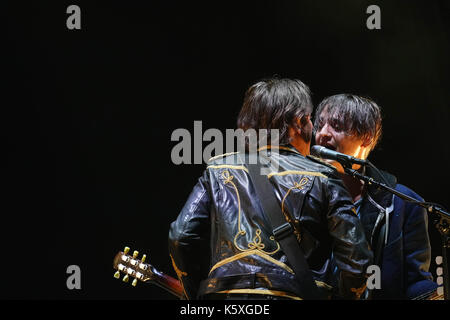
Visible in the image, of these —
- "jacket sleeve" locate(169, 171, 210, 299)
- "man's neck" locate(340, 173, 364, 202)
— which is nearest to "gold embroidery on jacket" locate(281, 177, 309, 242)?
"jacket sleeve" locate(169, 171, 210, 299)

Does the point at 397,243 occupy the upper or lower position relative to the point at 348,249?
lower

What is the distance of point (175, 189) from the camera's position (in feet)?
12.6

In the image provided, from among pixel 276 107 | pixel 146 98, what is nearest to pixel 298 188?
pixel 276 107

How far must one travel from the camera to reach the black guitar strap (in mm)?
1698

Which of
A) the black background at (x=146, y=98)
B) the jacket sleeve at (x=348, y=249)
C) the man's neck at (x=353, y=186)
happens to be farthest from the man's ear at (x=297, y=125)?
the black background at (x=146, y=98)

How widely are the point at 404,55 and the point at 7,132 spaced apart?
3199 mm

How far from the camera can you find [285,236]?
5.75 feet

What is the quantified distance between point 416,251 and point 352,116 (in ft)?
2.57

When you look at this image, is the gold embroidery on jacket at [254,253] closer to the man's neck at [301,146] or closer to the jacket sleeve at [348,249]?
the jacket sleeve at [348,249]

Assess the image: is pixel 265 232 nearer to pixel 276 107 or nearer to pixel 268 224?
pixel 268 224

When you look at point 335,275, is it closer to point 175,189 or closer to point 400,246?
point 400,246

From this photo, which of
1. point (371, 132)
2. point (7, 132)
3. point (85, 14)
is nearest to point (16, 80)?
point (7, 132)

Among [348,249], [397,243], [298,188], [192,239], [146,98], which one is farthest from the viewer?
[146,98]

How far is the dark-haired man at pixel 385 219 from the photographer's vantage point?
2.35 metres
